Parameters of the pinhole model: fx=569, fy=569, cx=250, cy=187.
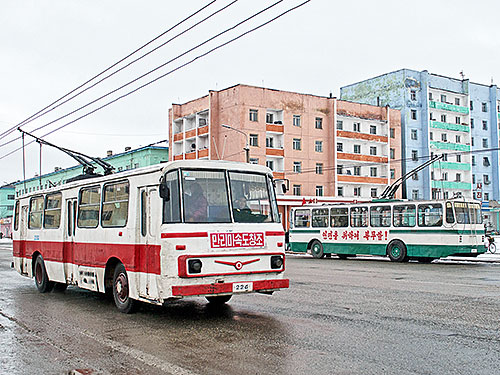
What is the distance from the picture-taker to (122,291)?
10.6 m

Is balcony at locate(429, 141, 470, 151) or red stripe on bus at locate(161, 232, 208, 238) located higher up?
balcony at locate(429, 141, 470, 151)

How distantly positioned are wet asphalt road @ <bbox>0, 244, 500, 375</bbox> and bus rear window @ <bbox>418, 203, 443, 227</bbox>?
12.1 meters

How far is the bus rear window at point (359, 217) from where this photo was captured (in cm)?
2850

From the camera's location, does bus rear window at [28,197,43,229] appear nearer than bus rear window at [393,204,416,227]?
Yes

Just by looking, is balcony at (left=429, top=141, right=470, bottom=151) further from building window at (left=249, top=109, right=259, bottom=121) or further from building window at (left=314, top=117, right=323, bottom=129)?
building window at (left=249, top=109, right=259, bottom=121)

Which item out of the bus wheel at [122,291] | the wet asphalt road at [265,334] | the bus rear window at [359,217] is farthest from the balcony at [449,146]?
the bus wheel at [122,291]

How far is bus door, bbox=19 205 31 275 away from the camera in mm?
15816

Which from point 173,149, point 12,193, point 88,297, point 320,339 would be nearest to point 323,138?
point 173,149

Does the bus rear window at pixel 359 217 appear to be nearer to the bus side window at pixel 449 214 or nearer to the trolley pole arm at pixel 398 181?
the trolley pole arm at pixel 398 181

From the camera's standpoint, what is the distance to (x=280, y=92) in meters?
60.3

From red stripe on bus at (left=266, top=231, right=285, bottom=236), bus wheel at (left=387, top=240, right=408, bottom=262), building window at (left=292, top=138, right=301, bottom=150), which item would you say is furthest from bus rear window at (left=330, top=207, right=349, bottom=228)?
building window at (left=292, top=138, right=301, bottom=150)

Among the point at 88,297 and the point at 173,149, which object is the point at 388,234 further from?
the point at 173,149

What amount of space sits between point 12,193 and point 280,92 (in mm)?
67593

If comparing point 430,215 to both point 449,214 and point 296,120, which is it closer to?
point 449,214
